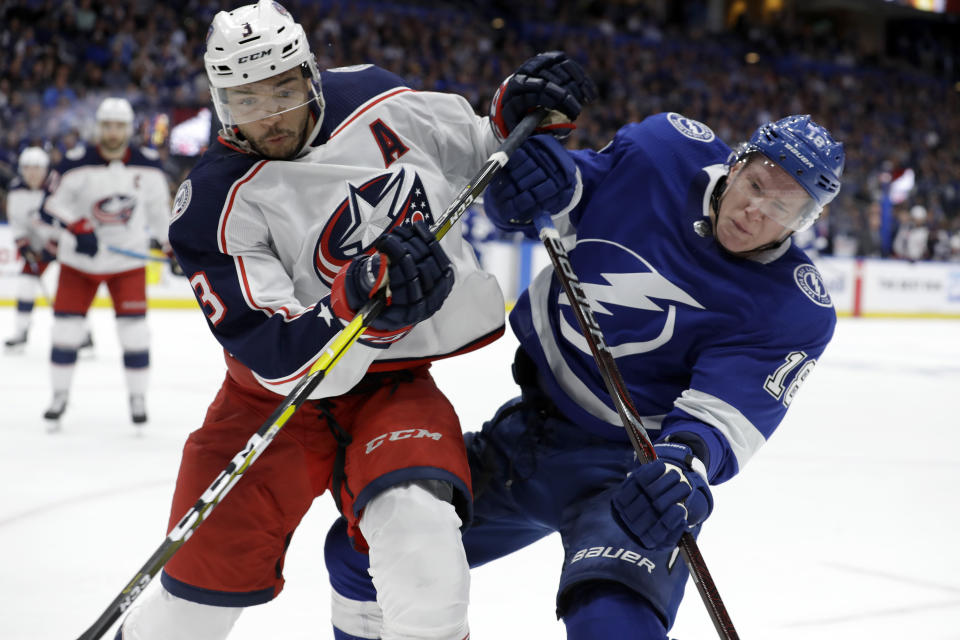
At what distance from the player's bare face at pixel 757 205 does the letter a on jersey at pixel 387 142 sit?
0.56 metres

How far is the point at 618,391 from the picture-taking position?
1.65 metres

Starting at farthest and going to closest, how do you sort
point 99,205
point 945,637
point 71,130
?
point 71,130 < point 99,205 < point 945,637

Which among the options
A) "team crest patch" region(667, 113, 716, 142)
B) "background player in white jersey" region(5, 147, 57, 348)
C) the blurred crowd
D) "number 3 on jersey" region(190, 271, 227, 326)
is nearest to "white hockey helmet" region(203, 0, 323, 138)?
"number 3 on jersey" region(190, 271, 227, 326)

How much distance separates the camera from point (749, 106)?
640 inches

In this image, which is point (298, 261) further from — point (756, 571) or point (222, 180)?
point (756, 571)

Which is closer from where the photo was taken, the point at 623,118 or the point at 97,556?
the point at 97,556

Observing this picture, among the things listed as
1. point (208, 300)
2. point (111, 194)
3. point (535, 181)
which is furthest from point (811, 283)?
point (111, 194)

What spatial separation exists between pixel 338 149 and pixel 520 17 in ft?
48.2

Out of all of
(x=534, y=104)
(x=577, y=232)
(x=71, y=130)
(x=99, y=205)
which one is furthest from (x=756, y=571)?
(x=71, y=130)

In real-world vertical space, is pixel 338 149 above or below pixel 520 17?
above

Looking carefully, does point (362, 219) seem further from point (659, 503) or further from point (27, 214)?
point (27, 214)

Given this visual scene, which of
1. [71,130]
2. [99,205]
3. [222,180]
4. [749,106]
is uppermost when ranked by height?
[222,180]

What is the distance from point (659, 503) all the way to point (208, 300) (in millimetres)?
754

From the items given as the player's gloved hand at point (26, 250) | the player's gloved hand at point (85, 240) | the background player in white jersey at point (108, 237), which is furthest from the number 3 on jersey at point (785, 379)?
the player's gloved hand at point (26, 250)
